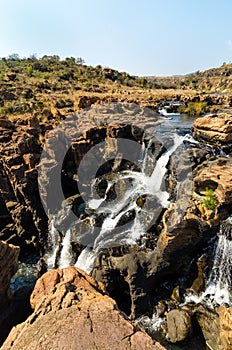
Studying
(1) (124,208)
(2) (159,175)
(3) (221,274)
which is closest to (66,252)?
(1) (124,208)

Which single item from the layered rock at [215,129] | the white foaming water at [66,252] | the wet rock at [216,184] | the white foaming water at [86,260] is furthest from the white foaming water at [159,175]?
the white foaming water at [66,252]

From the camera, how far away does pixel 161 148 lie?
15.8 m

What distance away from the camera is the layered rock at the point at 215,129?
14445 mm

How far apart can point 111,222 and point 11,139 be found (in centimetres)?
1073

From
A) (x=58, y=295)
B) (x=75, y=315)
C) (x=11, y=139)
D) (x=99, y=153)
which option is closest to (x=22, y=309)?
(x=58, y=295)

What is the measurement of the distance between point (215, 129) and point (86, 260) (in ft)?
33.7

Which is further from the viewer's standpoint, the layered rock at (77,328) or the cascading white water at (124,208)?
the cascading white water at (124,208)

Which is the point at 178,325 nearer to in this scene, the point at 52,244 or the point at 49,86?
the point at 52,244

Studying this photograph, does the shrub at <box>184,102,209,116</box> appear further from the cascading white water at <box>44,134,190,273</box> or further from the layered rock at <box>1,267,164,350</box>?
the layered rock at <box>1,267,164,350</box>

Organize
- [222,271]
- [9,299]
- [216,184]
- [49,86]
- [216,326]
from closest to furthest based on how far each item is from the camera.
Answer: [9,299] → [216,326] → [222,271] → [216,184] → [49,86]

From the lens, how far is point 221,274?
10062 mm

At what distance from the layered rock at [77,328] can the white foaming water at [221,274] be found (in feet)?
23.3

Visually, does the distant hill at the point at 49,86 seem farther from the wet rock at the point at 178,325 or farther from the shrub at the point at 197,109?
the wet rock at the point at 178,325

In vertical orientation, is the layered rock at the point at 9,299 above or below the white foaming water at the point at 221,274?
above
